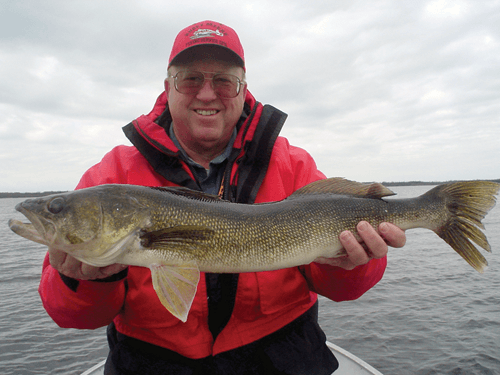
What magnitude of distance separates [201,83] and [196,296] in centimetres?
209

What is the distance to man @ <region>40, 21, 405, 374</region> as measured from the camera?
2891 mm

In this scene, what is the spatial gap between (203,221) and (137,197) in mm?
553

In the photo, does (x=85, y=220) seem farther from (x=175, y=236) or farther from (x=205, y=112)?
(x=205, y=112)

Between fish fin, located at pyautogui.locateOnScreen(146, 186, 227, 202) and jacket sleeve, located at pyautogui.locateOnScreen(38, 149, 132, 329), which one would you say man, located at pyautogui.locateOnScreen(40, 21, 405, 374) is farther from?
fish fin, located at pyautogui.locateOnScreen(146, 186, 227, 202)

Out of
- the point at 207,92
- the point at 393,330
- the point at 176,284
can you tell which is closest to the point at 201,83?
the point at 207,92

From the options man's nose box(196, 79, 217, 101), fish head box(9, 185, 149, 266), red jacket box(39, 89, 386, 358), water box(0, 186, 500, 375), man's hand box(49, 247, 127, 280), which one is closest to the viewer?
fish head box(9, 185, 149, 266)

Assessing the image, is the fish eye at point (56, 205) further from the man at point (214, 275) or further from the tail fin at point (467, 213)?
the tail fin at point (467, 213)

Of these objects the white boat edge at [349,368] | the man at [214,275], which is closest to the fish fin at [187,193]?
the man at [214,275]

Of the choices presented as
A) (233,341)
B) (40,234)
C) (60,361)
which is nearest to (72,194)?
(40,234)

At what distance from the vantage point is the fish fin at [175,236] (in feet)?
8.55

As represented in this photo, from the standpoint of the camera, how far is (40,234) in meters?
2.45

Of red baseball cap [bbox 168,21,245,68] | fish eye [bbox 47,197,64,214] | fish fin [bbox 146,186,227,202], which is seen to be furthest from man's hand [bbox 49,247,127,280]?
red baseball cap [bbox 168,21,245,68]

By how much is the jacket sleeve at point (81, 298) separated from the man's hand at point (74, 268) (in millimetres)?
62

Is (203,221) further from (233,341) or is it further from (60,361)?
Result: (60,361)
